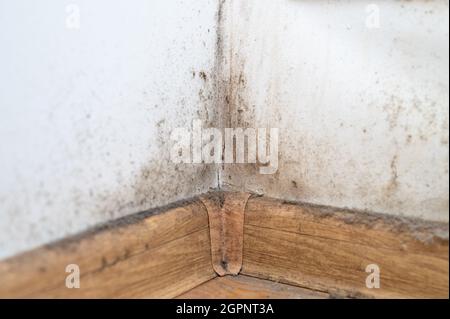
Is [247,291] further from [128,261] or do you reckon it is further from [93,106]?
[93,106]

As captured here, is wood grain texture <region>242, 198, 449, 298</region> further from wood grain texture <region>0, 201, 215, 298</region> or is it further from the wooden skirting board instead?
wood grain texture <region>0, 201, 215, 298</region>

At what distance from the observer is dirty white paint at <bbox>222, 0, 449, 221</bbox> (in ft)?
4.57

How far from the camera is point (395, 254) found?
1.42m

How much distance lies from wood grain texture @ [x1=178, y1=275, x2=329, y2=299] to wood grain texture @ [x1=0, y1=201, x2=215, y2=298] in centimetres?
4

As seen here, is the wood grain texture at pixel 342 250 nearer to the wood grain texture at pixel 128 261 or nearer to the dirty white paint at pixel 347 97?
the dirty white paint at pixel 347 97

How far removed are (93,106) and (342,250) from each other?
2.37 feet

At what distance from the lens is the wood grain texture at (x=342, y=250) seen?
137cm

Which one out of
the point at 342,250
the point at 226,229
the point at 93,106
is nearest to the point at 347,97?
the point at 342,250

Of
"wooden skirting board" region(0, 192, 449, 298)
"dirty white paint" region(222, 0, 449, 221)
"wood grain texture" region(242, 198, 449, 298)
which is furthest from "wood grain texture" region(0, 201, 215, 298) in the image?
"dirty white paint" region(222, 0, 449, 221)

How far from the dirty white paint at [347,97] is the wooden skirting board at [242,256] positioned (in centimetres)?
7

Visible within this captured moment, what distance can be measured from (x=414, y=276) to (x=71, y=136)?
0.86 metres

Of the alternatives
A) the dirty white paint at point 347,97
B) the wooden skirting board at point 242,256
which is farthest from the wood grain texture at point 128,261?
the dirty white paint at point 347,97
